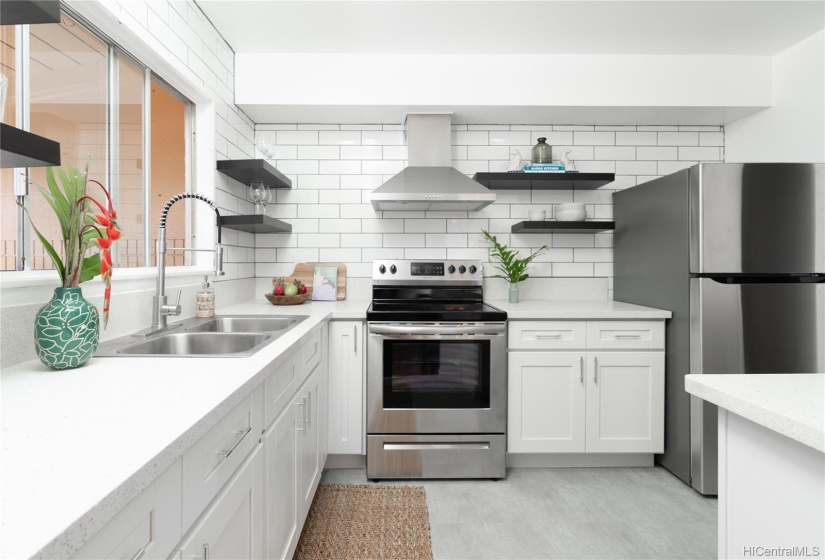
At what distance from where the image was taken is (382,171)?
3217 mm

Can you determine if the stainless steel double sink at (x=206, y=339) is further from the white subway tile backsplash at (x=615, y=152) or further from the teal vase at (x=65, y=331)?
the white subway tile backsplash at (x=615, y=152)

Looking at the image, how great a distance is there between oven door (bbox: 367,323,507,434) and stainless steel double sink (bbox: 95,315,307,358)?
0.56 meters

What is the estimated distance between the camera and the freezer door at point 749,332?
91.0 inches

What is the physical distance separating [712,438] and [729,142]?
7.11 feet

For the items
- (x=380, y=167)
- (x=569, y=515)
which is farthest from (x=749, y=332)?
(x=380, y=167)

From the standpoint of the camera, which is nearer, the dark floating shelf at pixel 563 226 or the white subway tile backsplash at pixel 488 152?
the dark floating shelf at pixel 563 226

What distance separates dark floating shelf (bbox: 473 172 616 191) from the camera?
2928mm

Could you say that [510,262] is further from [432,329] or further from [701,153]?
[701,153]

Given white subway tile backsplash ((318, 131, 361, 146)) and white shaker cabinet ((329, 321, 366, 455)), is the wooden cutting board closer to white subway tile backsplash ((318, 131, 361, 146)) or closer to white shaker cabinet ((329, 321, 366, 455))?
white shaker cabinet ((329, 321, 366, 455))

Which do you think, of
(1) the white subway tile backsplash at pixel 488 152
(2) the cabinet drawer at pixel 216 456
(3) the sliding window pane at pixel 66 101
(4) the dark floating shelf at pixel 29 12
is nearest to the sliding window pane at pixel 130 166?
(3) the sliding window pane at pixel 66 101

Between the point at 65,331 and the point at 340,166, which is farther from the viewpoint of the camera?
the point at 340,166

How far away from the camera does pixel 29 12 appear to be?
37.9 inches

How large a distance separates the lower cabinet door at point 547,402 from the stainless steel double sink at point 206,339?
50.6 inches

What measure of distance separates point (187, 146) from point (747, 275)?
10.1ft
